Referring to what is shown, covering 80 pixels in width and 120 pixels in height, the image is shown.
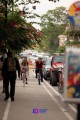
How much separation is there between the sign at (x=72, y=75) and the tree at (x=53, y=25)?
108m

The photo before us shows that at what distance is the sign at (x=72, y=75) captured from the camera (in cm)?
580

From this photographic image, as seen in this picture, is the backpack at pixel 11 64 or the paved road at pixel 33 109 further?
the backpack at pixel 11 64

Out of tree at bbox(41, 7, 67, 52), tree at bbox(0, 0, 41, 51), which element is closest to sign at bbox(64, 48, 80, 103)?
tree at bbox(0, 0, 41, 51)

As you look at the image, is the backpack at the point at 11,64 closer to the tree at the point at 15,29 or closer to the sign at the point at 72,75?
the tree at the point at 15,29

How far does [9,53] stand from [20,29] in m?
1.74

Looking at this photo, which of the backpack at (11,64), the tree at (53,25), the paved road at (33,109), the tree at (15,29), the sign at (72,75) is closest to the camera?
the sign at (72,75)

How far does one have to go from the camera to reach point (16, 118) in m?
13.4

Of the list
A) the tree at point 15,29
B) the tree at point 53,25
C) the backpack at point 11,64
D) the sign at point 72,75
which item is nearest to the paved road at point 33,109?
the backpack at point 11,64

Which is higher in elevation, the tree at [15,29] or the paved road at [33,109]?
the tree at [15,29]

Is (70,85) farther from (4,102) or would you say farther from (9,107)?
(4,102)

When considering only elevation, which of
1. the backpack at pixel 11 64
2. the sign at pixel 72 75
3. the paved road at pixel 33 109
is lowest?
the paved road at pixel 33 109

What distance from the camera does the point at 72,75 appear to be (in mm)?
5836

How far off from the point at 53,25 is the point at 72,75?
109930 millimetres

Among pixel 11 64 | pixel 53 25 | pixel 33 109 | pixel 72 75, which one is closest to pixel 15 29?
pixel 11 64
